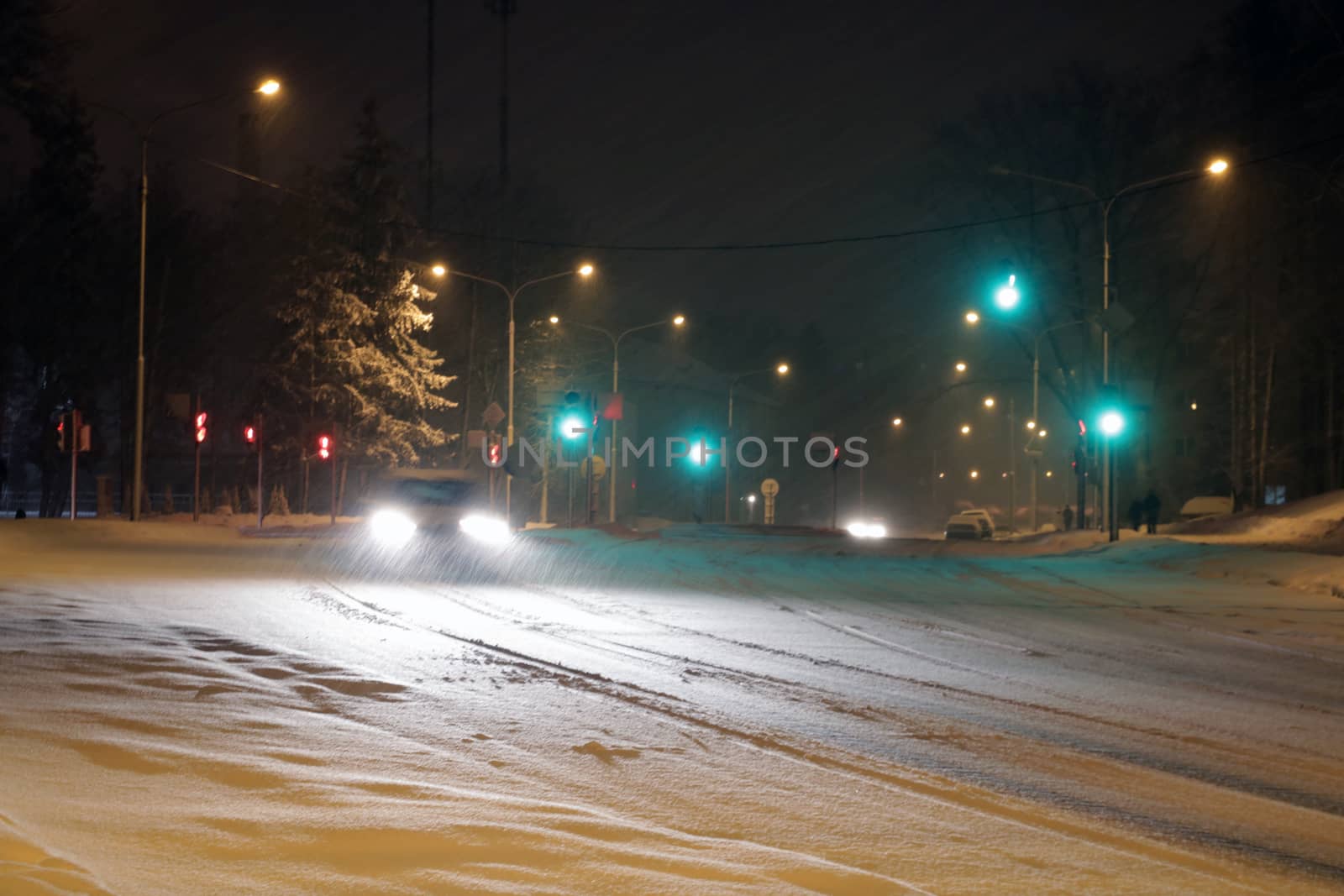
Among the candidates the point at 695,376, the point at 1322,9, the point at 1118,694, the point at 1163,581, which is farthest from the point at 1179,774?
the point at 695,376

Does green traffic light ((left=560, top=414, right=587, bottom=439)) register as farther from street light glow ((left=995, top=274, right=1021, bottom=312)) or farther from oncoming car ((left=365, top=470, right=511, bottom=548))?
street light glow ((left=995, top=274, right=1021, bottom=312))

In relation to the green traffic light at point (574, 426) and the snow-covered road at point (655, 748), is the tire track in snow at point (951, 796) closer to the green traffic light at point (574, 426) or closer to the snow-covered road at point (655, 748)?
the snow-covered road at point (655, 748)

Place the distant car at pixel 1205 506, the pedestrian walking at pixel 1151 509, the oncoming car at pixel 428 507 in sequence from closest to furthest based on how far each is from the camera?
the oncoming car at pixel 428 507 < the pedestrian walking at pixel 1151 509 < the distant car at pixel 1205 506

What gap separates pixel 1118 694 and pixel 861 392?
12585 cm

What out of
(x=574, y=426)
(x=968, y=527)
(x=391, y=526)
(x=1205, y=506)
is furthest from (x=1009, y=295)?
(x=1205, y=506)

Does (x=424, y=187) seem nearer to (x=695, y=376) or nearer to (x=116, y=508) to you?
(x=116, y=508)

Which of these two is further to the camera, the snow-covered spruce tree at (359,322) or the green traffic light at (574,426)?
the snow-covered spruce tree at (359,322)

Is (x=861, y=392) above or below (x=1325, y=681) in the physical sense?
above

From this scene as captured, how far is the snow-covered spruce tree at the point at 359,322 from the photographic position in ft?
170

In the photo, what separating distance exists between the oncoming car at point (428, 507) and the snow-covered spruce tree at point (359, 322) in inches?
774

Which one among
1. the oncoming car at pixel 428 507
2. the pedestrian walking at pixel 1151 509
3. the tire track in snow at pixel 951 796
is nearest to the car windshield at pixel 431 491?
the oncoming car at pixel 428 507

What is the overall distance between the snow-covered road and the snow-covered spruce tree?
3667 cm

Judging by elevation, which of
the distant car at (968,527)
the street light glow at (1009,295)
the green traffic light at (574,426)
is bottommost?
the distant car at (968,527)

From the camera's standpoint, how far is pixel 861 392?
13425 cm
